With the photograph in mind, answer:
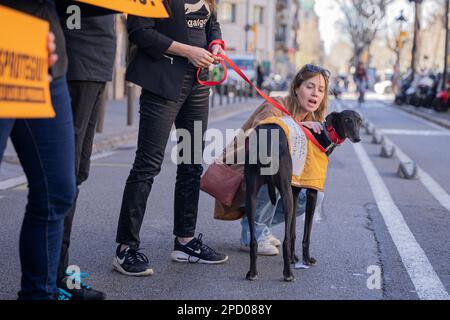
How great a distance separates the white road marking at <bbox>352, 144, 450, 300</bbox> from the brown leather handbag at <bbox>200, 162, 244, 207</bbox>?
1.14 meters

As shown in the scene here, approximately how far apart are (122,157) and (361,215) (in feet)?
17.4

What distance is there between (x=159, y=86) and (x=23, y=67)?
1.85 metres

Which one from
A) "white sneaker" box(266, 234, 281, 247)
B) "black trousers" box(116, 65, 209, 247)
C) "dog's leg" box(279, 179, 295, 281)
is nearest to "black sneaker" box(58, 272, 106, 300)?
"black trousers" box(116, 65, 209, 247)

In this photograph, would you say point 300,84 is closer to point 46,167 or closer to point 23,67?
point 46,167

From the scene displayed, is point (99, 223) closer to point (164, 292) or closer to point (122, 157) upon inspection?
point (164, 292)

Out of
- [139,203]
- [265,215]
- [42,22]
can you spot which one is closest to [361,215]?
[265,215]

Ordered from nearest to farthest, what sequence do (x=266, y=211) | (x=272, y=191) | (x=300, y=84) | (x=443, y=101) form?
(x=272, y=191) < (x=300, y=84) < (x=266, y=211) < (x=443, y=101)

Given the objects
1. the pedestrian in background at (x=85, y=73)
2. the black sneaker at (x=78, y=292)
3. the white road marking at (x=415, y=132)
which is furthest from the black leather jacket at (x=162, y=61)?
the white road marking at (x=415, y=132)

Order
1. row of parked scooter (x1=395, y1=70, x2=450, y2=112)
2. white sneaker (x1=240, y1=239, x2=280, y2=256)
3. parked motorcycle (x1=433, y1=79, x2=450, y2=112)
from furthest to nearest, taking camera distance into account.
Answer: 1. row of parked scooter (x1=395, y1=70, x2=450, y2=112)
2. parked motorcycle (x1=433, y1=79, x2=450, y2=112)
3. white sneaker (x1=240, y1=239, x2=280, y2=256)

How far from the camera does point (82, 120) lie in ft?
13.0

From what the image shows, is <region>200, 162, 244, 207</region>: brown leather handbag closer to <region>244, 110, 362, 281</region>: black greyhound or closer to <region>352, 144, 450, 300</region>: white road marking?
<region>244, 110, 362, 281</region>: black greyhound

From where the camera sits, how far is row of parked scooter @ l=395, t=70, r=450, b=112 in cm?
2972

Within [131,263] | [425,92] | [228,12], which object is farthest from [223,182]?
[228,12]
